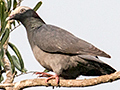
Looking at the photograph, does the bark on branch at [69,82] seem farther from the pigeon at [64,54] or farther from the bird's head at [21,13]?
the bird's head at [21,13]

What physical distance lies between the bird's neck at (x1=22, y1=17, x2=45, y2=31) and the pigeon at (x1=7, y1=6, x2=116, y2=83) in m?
0.06

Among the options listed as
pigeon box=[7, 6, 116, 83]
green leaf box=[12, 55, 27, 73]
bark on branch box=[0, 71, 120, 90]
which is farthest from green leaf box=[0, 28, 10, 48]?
green leaf box=[12, 55, 27, 73]

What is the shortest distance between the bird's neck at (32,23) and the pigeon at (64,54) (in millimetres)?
62

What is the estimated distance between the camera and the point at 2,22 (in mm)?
5133

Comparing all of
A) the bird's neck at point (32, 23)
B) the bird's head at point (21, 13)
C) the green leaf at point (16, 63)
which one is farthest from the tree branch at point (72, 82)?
the bird's head at point (21, 13)

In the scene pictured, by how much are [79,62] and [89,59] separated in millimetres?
174

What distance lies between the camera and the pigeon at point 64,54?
4.95m

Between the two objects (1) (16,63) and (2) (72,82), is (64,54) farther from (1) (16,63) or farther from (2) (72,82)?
(1) (16,63)

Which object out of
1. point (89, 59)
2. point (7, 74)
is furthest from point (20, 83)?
point (89, 59)

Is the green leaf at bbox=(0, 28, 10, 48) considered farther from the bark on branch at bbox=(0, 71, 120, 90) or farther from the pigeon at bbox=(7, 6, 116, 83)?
the bark on branch at bbox=(0, 71, 120, 90)

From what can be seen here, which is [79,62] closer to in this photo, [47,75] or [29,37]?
[47,75]

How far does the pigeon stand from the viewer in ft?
16.2

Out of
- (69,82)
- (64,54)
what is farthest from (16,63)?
(69,82)

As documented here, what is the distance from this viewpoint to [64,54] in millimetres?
5109
